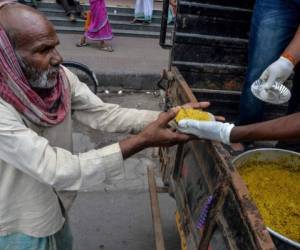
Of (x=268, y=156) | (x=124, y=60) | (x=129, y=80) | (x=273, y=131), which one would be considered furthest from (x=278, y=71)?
(x=124, y=60)

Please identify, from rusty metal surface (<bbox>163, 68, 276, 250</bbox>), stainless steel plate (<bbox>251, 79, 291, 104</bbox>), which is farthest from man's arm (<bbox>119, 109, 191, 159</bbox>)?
stainless steel plate (<bbox>251, 79, 291, 104</bbox>)

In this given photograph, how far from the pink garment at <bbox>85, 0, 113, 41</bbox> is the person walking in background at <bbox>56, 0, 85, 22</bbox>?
1202 mm

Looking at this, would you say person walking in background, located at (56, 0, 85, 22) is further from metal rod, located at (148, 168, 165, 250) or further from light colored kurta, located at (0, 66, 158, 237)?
light colored kurta, located at (0, 66, 158, 237)

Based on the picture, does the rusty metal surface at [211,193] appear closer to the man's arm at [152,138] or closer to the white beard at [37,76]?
the man's arm at [152,138]

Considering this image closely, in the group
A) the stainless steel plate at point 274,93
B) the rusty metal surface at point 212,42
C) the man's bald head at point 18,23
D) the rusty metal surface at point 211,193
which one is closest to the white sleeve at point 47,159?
the man's bald head at point 18,23

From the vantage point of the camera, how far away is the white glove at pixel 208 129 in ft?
5.17

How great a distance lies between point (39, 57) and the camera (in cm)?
153

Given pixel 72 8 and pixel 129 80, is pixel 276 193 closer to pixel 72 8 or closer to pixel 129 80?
pixel 129 80

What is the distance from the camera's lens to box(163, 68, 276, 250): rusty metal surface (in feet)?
3.98

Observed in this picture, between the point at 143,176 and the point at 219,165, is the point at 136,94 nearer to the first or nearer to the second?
the point at 143,176

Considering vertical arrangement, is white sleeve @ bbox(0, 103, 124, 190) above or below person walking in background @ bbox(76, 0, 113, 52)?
above

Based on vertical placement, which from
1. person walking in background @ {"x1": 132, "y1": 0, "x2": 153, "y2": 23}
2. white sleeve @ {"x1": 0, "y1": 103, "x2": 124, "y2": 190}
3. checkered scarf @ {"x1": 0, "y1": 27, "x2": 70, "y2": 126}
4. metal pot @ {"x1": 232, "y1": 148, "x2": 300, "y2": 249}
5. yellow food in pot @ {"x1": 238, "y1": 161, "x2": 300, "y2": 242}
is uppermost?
checkered scarf @ {"x1": 0, "y1": 27, "x2": 70, "y2": 126}

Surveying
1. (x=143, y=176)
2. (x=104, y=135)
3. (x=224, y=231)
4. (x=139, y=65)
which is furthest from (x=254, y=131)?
(x=139, y=65)

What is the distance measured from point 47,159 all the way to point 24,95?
261mm
